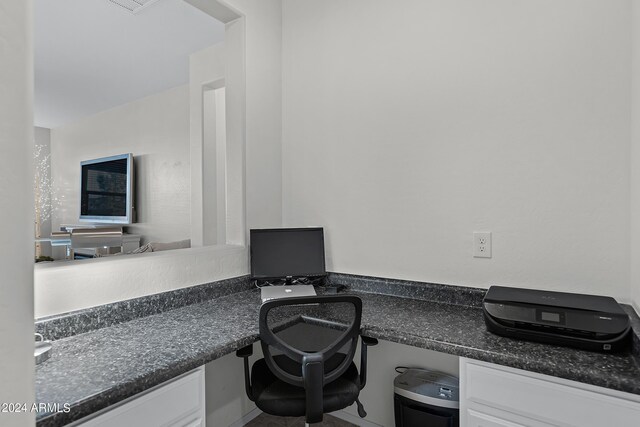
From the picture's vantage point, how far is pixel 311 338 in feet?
4.77

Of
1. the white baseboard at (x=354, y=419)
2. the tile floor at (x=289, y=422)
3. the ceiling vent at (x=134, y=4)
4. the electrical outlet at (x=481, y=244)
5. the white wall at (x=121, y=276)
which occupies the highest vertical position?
the ceiling vent at (x=134, y=4)

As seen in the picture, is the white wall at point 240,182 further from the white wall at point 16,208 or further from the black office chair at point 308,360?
the white wall at point 16,208

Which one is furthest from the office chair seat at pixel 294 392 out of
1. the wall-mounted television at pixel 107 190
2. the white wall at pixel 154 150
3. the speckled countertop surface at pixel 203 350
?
the wall-mounted television at pixel 107 190

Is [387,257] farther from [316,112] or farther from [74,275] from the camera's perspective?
[74,275]

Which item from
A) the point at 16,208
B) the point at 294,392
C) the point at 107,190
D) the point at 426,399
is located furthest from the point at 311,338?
the point at 107,190

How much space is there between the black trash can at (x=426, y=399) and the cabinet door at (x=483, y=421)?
12.4 inches

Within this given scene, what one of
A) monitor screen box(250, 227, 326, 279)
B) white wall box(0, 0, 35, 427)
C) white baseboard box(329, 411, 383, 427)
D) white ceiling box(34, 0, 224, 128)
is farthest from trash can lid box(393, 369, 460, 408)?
white ceiling box(34, 0, 224, 128)

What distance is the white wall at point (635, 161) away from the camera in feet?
3.93

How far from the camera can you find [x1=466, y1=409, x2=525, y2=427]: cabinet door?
1.11m

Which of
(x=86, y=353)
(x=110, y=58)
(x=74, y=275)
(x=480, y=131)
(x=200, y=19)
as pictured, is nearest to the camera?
(x=86, y=353)

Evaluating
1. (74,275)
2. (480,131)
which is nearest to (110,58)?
(74,275)

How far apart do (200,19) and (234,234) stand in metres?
1.83

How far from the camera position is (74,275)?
1.27 m

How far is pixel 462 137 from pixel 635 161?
636mm
